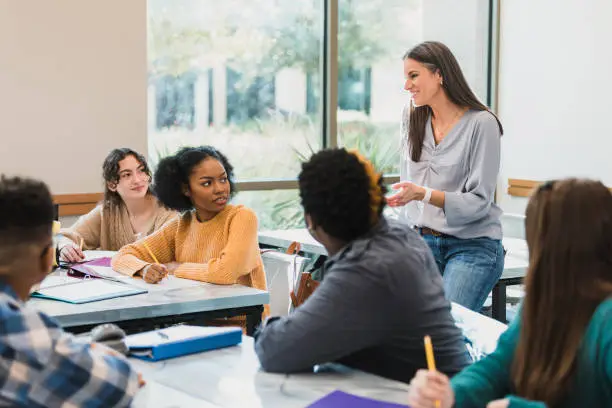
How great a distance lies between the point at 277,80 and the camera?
20.0ft

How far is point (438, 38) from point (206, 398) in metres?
5.61

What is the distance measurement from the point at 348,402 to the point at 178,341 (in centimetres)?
51

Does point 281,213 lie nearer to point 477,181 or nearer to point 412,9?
point 412,9

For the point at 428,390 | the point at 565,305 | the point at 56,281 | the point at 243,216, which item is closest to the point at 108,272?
the point at 56,281

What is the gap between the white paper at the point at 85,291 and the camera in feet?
8.96

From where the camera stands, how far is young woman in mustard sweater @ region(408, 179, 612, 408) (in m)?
1.49

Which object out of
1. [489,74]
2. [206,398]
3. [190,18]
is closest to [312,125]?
[190,18]

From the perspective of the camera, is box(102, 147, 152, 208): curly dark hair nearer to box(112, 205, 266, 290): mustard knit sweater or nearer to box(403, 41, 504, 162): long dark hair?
box(112, 205, 266, 290): mustard knit sweater

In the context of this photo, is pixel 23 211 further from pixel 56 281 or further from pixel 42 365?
pixel 56 281

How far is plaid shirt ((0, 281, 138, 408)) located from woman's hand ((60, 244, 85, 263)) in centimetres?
211

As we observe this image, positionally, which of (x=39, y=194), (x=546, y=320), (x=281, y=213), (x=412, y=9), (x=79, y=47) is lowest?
(x=281, y=213)

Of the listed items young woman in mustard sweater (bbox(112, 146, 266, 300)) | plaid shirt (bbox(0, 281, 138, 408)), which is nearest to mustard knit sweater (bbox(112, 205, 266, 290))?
young woman in mustard sweater (bbox(112, 146, 266, 300))

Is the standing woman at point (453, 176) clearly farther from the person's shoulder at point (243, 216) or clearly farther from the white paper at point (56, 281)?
the white paper at point (56, 281)

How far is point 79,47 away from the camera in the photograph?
5027mm
